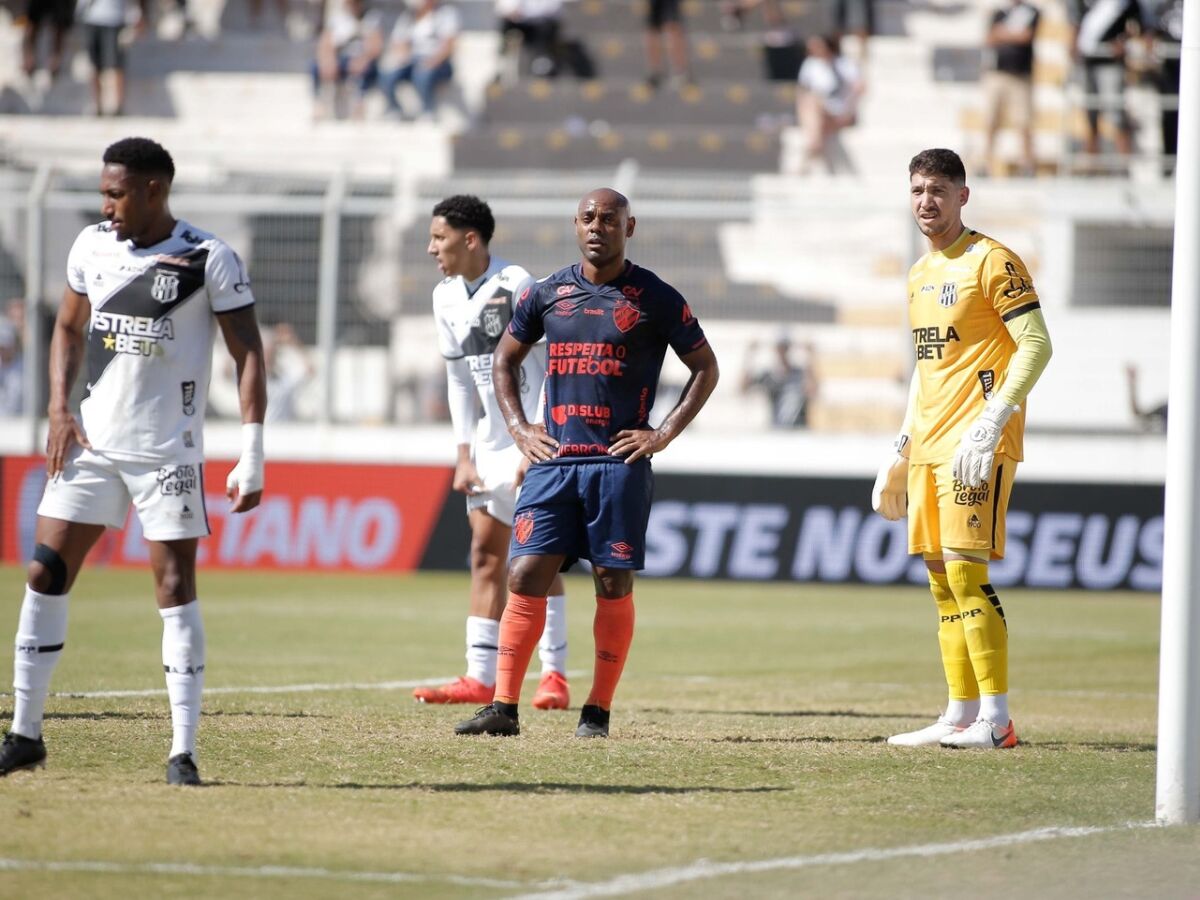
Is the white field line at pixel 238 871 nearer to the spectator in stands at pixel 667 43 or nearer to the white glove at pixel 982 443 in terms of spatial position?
the white glove at pixel 982 443

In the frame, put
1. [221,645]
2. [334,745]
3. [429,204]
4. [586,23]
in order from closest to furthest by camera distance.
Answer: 1. [334,745]
2. [221,645]
3. [429,204]
4. [586,23]

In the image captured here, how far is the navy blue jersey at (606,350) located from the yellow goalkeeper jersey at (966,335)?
43.1 inches

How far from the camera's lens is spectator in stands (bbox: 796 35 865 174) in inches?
1082

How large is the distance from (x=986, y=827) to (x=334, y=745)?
2.81m

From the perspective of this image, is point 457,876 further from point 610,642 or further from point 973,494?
point 973,494

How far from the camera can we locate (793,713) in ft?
32.0

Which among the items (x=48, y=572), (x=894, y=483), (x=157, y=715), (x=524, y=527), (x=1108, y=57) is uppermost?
(x=1108, y=57)

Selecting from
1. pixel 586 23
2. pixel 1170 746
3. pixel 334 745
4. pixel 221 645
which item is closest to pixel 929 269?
pixel 1170 746

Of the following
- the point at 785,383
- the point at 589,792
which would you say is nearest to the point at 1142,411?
the point at 785,383

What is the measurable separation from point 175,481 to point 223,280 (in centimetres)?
74

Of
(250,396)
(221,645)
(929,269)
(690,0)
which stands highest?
(690,0)

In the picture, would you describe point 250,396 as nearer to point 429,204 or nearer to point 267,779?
point 267,779

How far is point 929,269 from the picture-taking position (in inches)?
334

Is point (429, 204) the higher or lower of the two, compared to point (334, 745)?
higher
